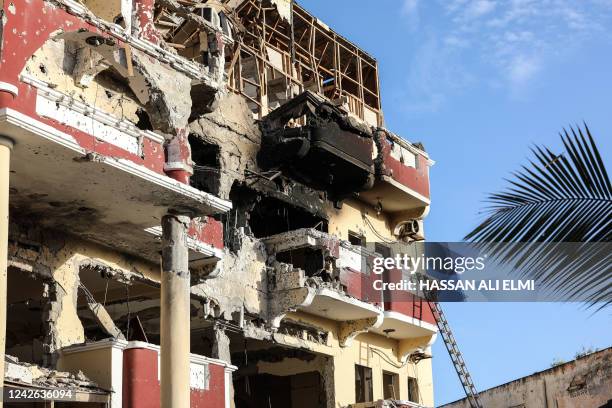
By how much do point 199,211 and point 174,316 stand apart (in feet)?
6.96

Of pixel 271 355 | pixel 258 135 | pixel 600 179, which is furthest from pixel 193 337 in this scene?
pixel 600 179

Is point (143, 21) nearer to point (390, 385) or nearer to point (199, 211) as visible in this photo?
point (199, 211)

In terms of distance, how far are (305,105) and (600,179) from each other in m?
20.8

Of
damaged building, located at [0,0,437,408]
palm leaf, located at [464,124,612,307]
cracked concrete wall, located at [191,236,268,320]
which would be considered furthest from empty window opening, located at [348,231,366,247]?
palm leaf, located at [464,124,612,307]

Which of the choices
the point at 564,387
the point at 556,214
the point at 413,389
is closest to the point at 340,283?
the point at 413,389

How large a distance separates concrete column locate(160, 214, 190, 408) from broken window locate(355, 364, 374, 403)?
1122 centimetres

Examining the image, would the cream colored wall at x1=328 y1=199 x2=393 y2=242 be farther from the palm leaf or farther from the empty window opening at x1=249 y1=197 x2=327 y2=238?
the palm leaf

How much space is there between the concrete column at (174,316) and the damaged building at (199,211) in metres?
0.04

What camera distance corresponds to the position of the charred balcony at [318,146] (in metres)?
27.7

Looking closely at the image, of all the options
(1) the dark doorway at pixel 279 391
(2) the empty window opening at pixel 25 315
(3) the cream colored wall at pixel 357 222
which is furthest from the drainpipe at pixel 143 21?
(1) the dark doorway at pixel 279 391

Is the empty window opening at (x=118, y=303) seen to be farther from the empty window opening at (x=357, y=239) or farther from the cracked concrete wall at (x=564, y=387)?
the cracked concrete wall at (x=564, y=387)

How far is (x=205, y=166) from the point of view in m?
26.1

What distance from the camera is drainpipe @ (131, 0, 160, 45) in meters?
20.8

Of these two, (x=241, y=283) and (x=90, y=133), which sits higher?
(x=90, y=133)
